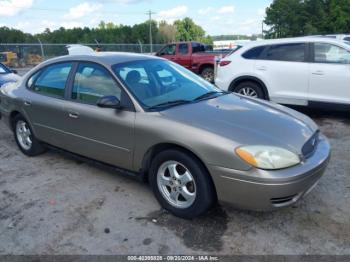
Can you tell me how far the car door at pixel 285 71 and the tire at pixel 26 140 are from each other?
4.62 meters

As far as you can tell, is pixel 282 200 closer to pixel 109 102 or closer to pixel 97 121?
pixel 109 102

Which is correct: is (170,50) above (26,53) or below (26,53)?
below

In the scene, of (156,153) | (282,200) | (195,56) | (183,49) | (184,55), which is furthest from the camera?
(183,49)

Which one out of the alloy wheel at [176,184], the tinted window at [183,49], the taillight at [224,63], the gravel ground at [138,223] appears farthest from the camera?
the tinted window at [183,49]

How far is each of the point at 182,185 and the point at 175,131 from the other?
520mm

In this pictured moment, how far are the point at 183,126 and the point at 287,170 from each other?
3.24ft

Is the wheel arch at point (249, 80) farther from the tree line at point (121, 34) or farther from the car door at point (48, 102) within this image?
the tree line at point (121, 34)

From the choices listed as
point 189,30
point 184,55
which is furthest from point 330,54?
point 189,30

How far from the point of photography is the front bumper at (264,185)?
2895 mm

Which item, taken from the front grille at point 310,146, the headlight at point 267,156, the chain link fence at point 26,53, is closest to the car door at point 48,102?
the headlight at point 267,156

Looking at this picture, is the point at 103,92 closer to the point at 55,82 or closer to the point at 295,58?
the point at 55,82

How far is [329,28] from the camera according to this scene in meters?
50.9

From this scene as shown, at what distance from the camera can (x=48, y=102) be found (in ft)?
14.9

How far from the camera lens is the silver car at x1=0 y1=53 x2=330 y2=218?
9.80ft
